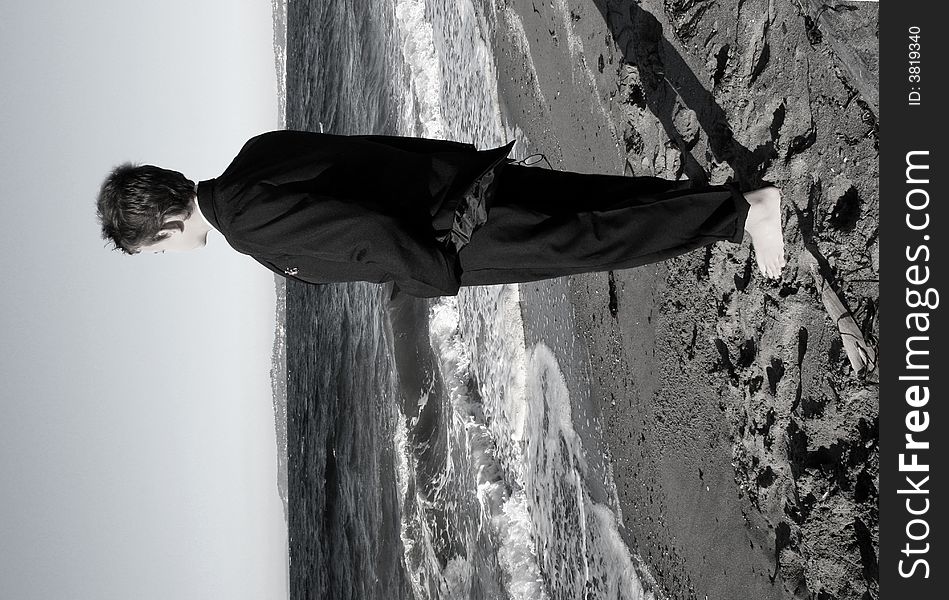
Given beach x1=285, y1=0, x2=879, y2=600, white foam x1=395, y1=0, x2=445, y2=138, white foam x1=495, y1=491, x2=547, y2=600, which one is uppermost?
white foam x1=395, y1=0, x2=445, y2=138

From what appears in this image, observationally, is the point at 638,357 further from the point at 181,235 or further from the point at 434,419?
the point at 434,419

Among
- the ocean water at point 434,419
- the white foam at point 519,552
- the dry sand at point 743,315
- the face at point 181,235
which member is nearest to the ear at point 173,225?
the face at point 181,235

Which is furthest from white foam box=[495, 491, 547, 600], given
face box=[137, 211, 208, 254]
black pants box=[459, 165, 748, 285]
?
face box=[137, 211, 208, 254]

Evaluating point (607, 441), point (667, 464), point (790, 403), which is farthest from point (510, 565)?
point (790, 403)

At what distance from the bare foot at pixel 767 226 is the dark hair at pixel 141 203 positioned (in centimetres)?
148

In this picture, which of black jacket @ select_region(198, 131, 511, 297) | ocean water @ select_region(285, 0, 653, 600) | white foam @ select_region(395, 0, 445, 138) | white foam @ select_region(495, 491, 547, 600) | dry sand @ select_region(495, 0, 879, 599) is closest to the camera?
black jacket @ select_region(198, 131, 511, 297)

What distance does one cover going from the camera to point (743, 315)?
83.4 inches

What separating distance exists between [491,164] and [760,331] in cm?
95

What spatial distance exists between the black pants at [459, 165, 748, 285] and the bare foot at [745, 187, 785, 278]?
0.17 ft

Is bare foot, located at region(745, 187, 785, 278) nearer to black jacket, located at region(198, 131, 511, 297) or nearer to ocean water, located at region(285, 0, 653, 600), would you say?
black jacket, located at region(198, 131, 511, 297)


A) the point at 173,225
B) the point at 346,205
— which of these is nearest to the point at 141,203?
the point at 173,225

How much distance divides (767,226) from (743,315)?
356 millimetres

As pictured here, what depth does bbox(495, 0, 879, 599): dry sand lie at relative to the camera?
1.77 metres

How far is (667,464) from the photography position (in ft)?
7.95
